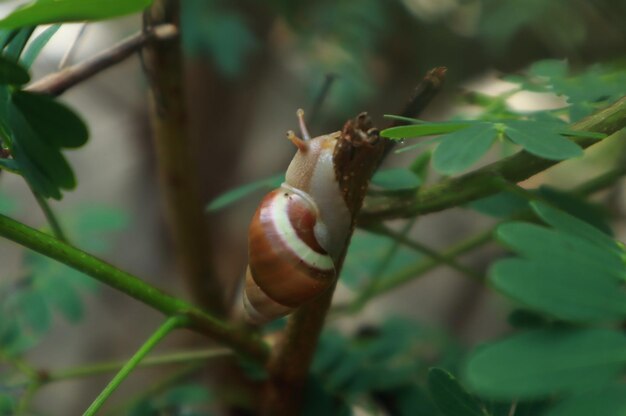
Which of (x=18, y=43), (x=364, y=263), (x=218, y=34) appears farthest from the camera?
(x=218, y=34)

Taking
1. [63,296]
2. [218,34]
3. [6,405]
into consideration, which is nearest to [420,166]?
[6,405]

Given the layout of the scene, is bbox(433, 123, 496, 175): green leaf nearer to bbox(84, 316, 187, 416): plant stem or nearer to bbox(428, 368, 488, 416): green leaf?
bbox(428, 368, 488, 416): green leaf

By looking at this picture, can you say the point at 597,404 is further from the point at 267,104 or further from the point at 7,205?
the point at 267,104

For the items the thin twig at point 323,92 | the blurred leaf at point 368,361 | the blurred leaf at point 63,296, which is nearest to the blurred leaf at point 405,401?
the blurred leaf at point 368,361

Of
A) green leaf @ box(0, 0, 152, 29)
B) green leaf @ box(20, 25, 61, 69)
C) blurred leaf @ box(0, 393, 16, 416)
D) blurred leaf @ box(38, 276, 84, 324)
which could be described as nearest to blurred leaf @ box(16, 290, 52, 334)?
blurred leaf @ box(38, 276, 84, 324)

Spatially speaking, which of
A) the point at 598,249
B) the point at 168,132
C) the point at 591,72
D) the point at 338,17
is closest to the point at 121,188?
the point at 338,17

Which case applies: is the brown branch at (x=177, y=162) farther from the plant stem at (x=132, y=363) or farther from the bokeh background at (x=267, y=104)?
the bokeh background at (x=267, y=104)
